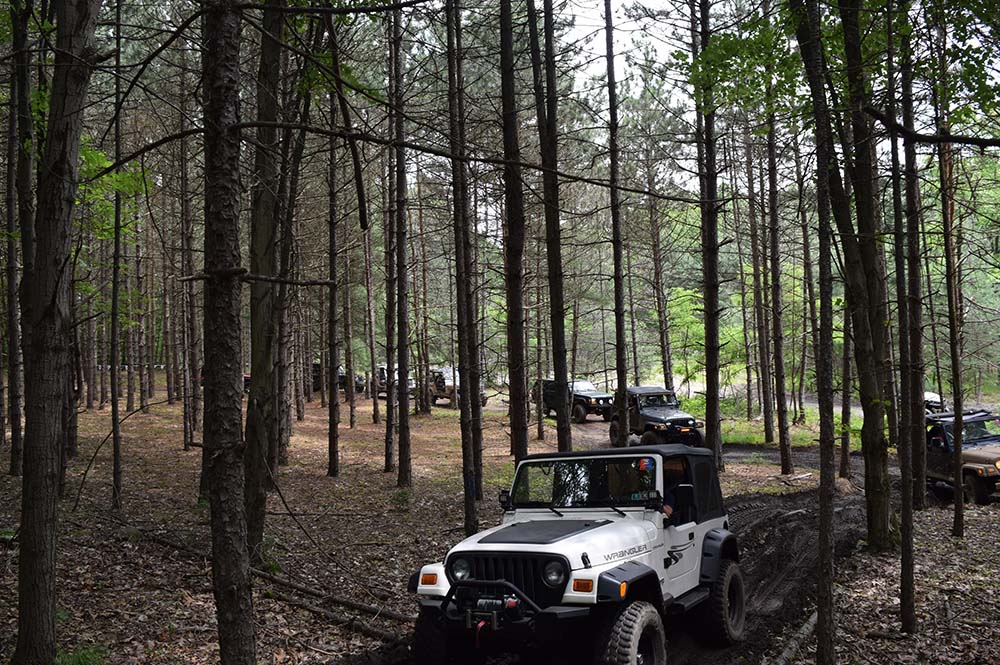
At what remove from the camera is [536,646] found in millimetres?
4848

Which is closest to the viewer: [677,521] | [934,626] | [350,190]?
[677,521]

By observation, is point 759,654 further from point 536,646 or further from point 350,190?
point 350,190

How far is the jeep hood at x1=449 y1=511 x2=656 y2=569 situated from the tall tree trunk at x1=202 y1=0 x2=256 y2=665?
2423 mm

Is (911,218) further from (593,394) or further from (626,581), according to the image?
(593,394)

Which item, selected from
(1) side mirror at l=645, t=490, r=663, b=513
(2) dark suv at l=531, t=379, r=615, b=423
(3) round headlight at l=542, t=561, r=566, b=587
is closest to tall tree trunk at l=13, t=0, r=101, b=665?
(3) round headlight at l=542, t=561, r=566, b=587

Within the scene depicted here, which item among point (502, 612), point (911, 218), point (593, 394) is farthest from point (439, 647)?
point (593, 394)

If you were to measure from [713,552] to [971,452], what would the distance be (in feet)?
32.2

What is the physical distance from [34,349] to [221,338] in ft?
8.08

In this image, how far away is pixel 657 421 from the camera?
828 inches

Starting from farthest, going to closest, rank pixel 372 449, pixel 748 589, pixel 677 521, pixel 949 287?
pixel 372 449, pixel 949 287, pixel 748 589, pixel 677 521

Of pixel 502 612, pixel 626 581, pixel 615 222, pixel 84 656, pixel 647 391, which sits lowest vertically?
pixel 84 656

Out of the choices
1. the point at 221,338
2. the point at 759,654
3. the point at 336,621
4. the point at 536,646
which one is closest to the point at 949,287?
the point at 759,654

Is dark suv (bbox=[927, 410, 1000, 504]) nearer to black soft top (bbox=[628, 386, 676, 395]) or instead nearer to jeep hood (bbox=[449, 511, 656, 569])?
black soft top (bbox=[628, 386, 676, 395])

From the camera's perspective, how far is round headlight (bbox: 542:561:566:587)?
4.89 m
